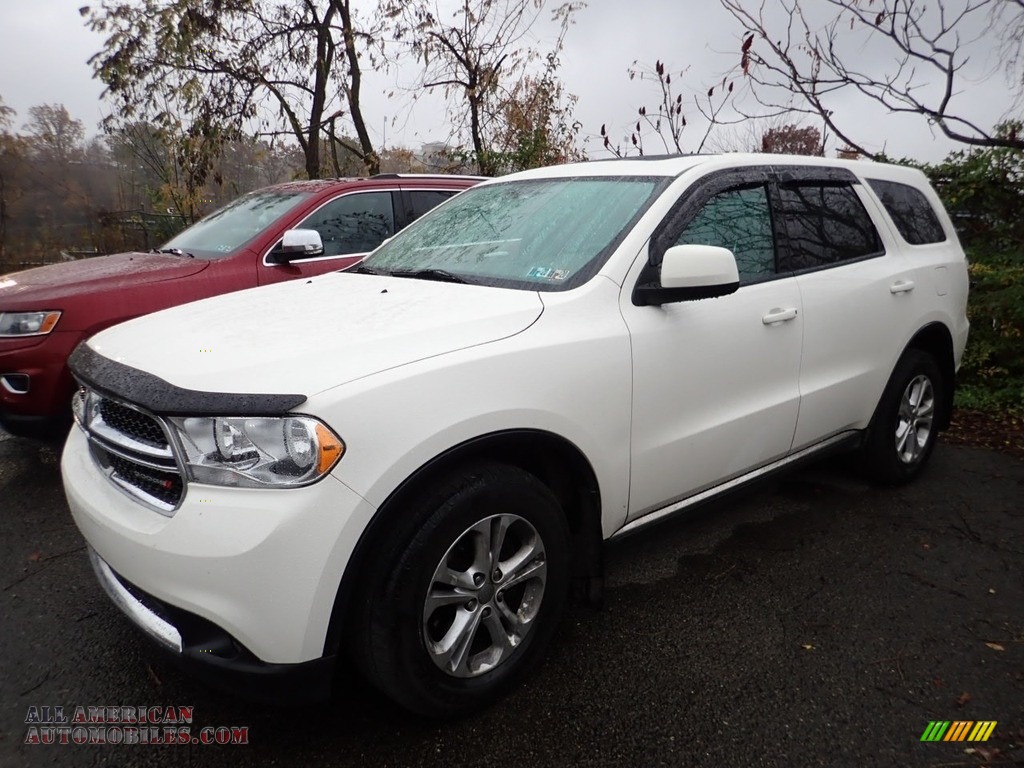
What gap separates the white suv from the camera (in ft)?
5.62

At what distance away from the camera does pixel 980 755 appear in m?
1.99

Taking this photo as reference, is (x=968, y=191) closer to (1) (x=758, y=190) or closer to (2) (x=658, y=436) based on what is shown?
(1) (x=758, y=190)

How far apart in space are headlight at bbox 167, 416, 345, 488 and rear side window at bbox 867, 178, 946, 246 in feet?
10.7

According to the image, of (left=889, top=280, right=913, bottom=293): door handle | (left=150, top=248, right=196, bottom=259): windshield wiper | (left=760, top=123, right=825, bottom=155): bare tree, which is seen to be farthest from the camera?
(left=760, top=123, right=825, bottom=155): bare tree

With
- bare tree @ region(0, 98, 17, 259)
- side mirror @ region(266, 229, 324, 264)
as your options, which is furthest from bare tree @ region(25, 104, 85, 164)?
side mirror @ region(266, 229, 324, 264)

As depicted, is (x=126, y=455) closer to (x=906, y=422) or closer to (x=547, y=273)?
(x=547, y=273)

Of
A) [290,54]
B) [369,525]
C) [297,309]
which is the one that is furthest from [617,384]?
[290,54]

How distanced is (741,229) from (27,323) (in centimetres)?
363

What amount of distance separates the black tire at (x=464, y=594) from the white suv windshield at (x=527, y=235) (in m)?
0.80

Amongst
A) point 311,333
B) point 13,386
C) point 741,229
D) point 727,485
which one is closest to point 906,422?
point 727,485

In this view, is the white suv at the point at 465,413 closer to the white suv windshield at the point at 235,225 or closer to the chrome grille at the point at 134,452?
the chrome grille at the point at 134,452

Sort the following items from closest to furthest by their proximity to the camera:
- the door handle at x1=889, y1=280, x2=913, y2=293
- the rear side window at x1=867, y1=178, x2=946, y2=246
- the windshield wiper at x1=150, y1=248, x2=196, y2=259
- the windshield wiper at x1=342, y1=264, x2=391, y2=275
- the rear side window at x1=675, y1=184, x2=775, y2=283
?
the rear side window at x1=675, y1=184, x2=775, y2=283 → the windshield wiper at x1=342, y1=264, x2=391, y2=275 → the door handle at x1=889, y1=280, x2=913, y2=293 → the rear side window at x1=867, y1=178, x2=946, y2=246 → the windshield wiper at x1=150, y1=248, x2=196, y2=259

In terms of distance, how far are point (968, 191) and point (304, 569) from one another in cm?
694

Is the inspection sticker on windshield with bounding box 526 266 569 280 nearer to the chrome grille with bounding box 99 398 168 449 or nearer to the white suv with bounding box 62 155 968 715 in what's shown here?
the white suv with bounding box 62 155 968 715
